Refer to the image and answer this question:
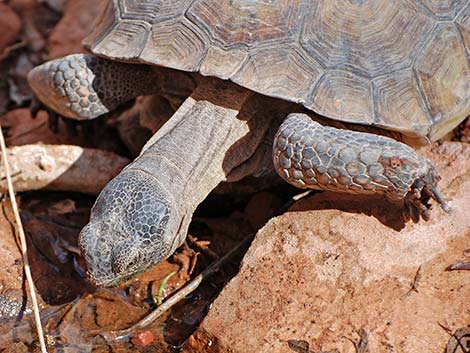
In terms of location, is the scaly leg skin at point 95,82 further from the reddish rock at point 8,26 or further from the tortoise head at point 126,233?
the reddish rock at point 8,26

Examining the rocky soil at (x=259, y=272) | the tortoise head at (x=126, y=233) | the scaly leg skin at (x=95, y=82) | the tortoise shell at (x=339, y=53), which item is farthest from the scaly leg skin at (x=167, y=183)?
the scaly leg skin at (x=95, y=82)

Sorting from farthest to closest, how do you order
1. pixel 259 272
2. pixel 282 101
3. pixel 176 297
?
pixel 282 101 < pixel 176 297 < pixel 259 272

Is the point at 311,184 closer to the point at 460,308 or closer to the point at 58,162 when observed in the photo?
the point at 460,308

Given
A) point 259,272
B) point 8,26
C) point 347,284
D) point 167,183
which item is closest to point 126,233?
point 167,183

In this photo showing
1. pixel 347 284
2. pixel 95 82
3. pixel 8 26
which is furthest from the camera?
pixel 8 26

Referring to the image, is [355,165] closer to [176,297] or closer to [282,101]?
[282,101]

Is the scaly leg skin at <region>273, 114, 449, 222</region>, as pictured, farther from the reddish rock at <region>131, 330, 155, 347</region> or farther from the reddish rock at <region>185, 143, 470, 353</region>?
the reddish rock at <region>131, 330, 155, 347</region>

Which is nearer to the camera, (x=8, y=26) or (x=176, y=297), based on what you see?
(x=176, y=297)
